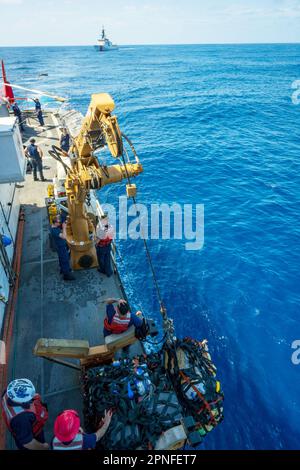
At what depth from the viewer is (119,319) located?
673 centimetres

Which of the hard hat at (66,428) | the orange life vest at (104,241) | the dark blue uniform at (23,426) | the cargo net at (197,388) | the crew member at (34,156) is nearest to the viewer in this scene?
the hard hat at (66,428)

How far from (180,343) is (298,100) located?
48.2 metres

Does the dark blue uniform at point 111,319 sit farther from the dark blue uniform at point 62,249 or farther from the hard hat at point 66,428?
the dark blue uniform at point 62,249

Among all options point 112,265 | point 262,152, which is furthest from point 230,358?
point 262,152

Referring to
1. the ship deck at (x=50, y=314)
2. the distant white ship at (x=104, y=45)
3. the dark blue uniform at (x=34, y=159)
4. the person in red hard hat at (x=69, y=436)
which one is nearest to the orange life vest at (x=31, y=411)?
the person in red hard hat at (x=69, y=436)

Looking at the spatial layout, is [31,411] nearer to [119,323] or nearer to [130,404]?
[130,404]

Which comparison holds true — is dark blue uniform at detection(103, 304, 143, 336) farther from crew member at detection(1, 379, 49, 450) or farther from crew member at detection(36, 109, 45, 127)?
crew member at detection(36, 109, 45, 127)

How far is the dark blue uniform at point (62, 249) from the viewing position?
9008 mm

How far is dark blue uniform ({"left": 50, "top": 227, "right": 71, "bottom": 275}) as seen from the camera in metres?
9.01

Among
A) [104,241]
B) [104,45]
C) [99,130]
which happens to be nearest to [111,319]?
[104,241]

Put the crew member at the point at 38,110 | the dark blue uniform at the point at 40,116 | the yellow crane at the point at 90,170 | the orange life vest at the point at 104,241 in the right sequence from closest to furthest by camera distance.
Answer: the yellow crane at the point at 90,170
the orange life vest at the point at 104,241
the crew member at the point at 38,110
the dark blue uniform at the point at 40,116

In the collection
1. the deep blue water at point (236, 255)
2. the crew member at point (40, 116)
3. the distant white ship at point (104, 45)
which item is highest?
the distant white ship at point (104, 45)

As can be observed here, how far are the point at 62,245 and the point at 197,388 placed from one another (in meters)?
5.57

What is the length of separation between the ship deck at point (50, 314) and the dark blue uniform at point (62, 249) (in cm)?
57
